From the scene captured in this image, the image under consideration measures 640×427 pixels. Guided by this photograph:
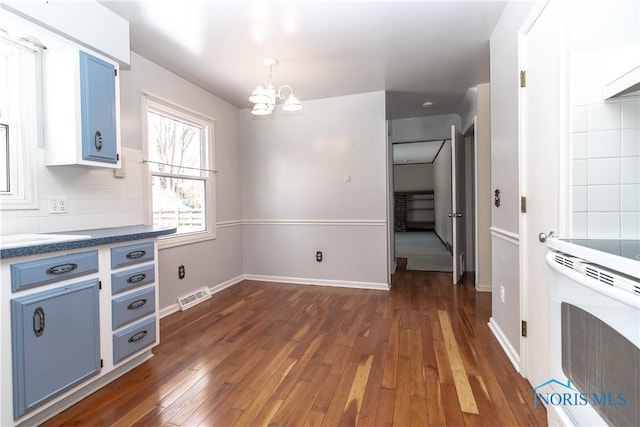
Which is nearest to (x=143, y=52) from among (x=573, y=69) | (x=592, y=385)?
(x=573, y=69)

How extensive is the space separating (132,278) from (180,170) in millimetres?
1674

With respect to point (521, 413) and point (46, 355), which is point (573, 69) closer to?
point (521, 413)

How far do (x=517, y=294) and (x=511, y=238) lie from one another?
0.37 meters

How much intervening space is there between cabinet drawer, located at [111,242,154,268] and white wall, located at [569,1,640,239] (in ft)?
7.91

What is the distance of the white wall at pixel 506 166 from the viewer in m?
1.95

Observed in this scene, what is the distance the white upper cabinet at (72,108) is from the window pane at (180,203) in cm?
101

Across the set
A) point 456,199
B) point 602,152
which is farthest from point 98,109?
point 456,199

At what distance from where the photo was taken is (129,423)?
148 centimetres

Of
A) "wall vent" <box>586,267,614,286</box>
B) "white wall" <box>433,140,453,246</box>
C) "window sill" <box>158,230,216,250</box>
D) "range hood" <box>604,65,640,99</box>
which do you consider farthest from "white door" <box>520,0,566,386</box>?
"white wall" <box>433,140,453,246</box>

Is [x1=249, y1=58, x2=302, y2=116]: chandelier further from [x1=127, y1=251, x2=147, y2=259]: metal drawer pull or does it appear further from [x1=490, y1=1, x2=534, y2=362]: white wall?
[x1=490, y1=1, x2=534, y2=362]: white wall

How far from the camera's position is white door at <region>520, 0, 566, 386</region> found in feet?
4.69

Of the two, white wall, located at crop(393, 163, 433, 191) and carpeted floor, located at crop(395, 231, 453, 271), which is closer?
carpeted floor, located at crop(395, 231, 453, 271)

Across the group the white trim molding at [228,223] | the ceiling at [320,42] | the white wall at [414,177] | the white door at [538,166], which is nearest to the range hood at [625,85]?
the white door at [538,166]

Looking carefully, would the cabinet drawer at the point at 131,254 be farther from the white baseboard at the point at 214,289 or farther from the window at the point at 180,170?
the white baseboard at the point at 214,289
